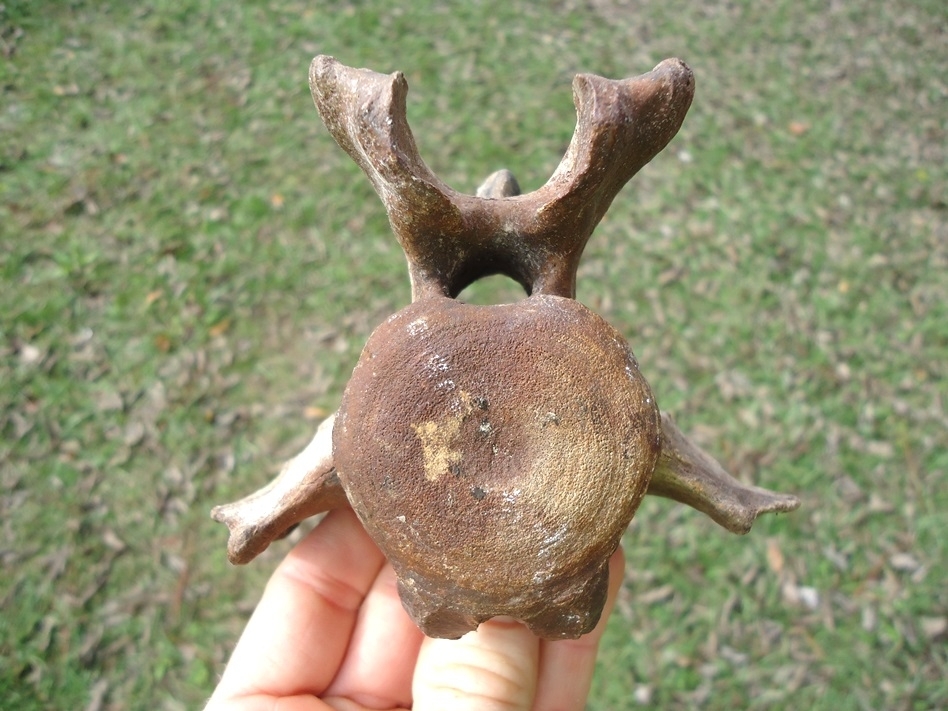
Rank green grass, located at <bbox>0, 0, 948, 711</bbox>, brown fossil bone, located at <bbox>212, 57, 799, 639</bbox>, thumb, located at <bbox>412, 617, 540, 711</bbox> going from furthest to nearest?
green grass, located at <bbox>0, 0, 948, 711</bbox> < thumb, located at <bbox>412, 617, 540, 711</bbox> < brown fossil bone, located at <bbox>212, 57, 799, 639</bbox>

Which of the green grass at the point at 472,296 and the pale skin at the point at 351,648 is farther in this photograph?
the green grass at the point at 472,296

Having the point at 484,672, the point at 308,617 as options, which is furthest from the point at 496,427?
the point at 308,617

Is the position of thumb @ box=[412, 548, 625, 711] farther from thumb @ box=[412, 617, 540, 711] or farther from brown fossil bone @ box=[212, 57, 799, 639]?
brown fossil bone @ box=[212, 57, 799, 639]

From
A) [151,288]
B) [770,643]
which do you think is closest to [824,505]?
[770,643]

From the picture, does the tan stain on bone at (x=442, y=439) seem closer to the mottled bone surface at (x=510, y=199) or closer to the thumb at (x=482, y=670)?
the mottled bone surface at (x=510, y=199)

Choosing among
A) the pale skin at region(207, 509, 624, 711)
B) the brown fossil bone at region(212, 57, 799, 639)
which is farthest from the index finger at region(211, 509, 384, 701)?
the brown fossil bone at region(212, 57, 799, 639)

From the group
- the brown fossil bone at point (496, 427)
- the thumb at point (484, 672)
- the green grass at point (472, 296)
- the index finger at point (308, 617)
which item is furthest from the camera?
the green grass at point (472, 296)

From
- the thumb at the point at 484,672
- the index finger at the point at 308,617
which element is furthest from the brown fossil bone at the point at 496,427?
the index finger at the point at 308,617

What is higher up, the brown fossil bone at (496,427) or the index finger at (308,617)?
the brown fossil bone at (496,427)
